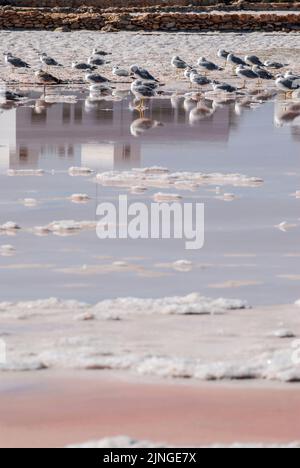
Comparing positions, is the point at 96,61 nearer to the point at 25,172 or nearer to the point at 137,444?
the point at 25,172

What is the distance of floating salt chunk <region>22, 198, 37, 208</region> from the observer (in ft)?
31.2

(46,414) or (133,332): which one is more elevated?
(133,332)

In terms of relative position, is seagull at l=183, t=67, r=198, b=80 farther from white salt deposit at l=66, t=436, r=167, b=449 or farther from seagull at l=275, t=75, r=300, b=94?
white salt deposit at l=66, t=436, r=167, b=449

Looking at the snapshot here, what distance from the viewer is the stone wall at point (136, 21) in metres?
33.4

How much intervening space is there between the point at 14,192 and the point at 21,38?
2085 cm

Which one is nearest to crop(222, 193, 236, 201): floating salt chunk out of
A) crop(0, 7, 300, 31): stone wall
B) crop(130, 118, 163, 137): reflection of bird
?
crop(130, 118, 163, 137): reflection of bird

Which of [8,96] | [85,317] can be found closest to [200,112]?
[8,96]

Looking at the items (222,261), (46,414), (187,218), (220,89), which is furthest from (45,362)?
(220,89)

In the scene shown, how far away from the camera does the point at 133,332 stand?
20.3ft

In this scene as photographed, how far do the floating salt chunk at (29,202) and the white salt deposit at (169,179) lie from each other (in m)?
1.05

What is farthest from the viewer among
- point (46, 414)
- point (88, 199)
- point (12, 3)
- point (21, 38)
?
point (12, 3)

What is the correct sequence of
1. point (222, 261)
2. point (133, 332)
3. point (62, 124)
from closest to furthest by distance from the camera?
1. point (133, 332)
2. point (222, 261)
3. point (62, 124)

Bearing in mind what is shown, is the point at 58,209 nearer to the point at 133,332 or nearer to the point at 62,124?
the point at 133,332

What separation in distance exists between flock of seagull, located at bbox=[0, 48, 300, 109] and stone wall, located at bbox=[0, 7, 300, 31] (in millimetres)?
6200
